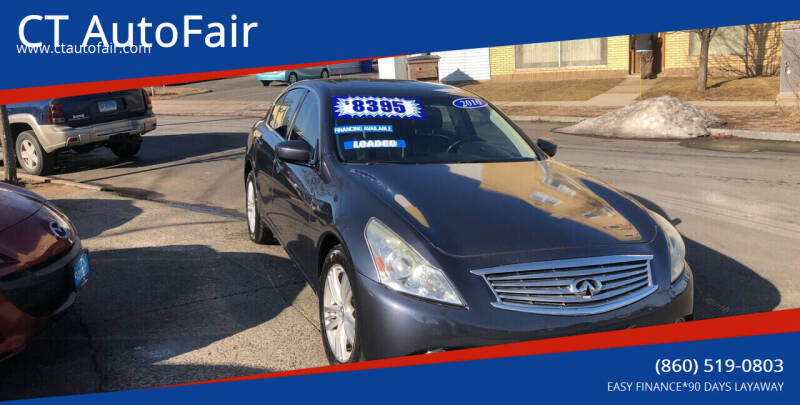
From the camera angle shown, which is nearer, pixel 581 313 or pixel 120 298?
pixel 581 313

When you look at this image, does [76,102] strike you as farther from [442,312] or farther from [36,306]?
[442,312]

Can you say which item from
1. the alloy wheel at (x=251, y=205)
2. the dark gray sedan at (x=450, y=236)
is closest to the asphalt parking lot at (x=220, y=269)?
the alloy wheel at (x=251, y=205)

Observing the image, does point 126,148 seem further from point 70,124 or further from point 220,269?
point 220,269

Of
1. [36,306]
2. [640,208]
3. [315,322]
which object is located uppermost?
[640,208]

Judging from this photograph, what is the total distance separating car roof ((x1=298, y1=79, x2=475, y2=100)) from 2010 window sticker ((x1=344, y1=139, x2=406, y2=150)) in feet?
1.95

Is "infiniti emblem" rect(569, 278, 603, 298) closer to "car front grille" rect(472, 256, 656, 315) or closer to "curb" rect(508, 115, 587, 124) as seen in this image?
"car front grille" rect(472, 256, 656, 315)

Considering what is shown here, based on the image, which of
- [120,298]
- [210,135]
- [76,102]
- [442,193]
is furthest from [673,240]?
[210,135]

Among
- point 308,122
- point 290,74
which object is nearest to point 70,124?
point 308,122

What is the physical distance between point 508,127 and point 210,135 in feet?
38.8

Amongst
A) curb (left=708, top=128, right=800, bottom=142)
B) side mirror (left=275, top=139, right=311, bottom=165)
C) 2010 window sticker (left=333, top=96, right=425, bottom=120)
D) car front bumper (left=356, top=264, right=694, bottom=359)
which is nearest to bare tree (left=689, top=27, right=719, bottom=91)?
Result: curb (left=708, top=128, right=800, bottom=142)

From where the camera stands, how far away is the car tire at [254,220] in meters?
6.77

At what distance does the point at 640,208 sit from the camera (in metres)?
4.51

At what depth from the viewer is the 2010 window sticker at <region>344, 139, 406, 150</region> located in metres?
5.06

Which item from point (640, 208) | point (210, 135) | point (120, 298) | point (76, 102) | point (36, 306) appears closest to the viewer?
point (36, 306)
